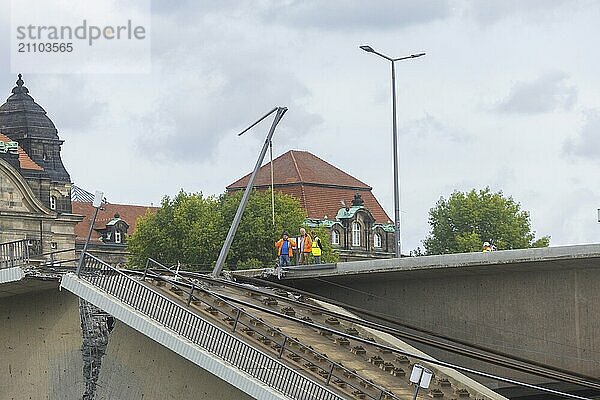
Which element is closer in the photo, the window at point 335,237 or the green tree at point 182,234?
the green tree at point 182,234

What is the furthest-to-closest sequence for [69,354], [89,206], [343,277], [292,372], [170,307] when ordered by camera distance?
[89,206], [343,277], [69,354], [170,307], [292,372]

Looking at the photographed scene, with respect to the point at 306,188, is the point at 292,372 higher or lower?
lower

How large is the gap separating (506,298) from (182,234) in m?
54.1

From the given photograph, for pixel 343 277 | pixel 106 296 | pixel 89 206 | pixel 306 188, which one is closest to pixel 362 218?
pixel 306 188

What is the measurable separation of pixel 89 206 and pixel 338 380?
336 feet

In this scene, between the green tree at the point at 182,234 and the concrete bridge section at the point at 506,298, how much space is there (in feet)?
152

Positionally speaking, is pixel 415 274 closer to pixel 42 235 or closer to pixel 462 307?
pixel 462 307

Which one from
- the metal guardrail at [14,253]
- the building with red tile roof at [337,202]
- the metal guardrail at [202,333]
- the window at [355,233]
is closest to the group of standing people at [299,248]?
the metal guardrail at [14,253]

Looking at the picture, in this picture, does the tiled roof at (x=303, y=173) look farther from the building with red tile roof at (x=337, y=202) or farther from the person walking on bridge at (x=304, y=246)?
the person walking on bridge at (x=304, y=246)

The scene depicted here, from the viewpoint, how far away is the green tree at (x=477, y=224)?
94.9 m

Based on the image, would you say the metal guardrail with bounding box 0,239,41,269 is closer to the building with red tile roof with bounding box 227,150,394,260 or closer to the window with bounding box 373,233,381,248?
the building with red tile roof with bounding box 227,150,394,260

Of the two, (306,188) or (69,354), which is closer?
(69,354)

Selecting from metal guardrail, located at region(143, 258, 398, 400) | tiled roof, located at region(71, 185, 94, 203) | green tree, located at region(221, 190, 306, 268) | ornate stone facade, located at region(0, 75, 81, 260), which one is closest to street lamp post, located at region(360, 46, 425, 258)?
metal guardrail, located at region(143, 258, 398, 400)

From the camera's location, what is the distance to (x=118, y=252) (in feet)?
392
